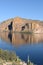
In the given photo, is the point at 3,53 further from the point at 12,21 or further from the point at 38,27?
the point at 12,21

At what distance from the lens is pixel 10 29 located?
485 ft

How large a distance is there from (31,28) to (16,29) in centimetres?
1607

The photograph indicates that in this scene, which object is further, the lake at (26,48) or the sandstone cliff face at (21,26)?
the sandstone cliff face at (21,26)

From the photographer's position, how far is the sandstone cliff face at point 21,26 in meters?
130

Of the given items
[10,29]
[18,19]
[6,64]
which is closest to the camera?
[6,64]

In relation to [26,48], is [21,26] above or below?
below

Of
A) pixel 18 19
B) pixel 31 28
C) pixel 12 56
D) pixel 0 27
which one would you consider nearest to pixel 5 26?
pixel 0 27

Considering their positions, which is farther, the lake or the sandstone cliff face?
the sandstone cliff face

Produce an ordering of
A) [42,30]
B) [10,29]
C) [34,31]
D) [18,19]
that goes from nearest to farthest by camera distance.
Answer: [34,31]
[42,30]
[10,29]
[18,19]

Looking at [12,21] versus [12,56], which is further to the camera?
[12,21]

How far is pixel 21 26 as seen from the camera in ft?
478

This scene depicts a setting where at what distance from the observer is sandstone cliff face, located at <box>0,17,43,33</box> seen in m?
130

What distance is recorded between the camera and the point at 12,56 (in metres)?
16.4

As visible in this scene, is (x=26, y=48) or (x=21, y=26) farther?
(x=21, y=26)
